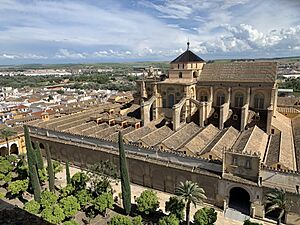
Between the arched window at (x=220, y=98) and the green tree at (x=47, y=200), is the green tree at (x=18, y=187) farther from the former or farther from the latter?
the arched window at (x=220, y=98)

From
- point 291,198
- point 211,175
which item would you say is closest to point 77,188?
point 211,175

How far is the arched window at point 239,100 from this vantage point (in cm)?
3497

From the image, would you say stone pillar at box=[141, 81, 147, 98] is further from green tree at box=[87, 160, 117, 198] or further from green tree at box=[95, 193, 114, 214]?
green tree at box=[95, 193, 114, 214]

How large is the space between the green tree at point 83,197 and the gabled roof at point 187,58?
79.1ft

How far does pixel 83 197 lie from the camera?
73.1ft

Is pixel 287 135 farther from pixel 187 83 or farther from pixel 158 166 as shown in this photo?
pixel 158 166

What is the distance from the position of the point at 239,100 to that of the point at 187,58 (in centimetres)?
987

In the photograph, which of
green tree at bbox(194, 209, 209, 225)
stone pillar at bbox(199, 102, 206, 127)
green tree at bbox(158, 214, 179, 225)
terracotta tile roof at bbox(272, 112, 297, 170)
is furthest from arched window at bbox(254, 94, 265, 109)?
green tree at bbox(158, 214, 179, 225)

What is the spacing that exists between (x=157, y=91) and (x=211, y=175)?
18268mm

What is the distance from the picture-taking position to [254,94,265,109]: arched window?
111ft

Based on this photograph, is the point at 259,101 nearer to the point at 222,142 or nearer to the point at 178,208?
the point at 222,142

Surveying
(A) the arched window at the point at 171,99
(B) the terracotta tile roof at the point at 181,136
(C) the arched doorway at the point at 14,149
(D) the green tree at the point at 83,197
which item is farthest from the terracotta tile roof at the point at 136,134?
(C) the arched doorway at the point at 14,149

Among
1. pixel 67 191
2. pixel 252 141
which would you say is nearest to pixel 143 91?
pixel 252 141

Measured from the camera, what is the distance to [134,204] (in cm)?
2467
